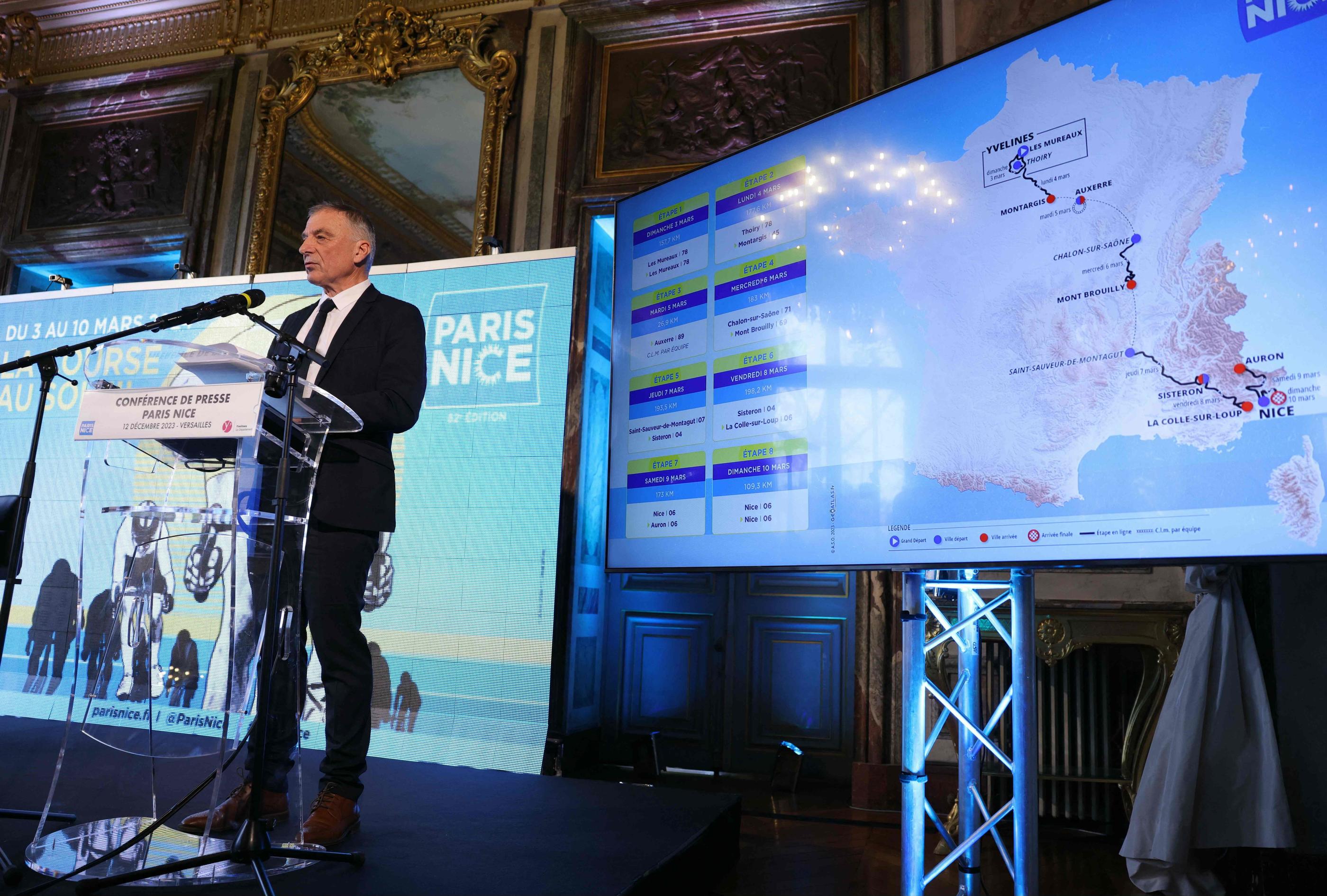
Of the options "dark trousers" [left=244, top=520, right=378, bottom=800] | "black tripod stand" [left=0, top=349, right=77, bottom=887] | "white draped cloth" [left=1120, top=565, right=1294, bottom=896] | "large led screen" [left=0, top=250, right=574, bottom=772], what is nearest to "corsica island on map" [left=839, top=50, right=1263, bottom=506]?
"white draped cloth" [left=1120, top=565, right=1294, bottom=896]

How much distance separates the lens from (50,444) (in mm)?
4277

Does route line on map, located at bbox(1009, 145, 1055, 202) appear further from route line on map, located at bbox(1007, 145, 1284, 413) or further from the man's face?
the man's face

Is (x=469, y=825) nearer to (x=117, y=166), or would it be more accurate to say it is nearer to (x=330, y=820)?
(x=330, y=820)

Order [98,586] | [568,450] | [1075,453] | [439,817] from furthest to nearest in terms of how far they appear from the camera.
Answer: [568,450]
[439,817]
[1075,453]
[98,586]

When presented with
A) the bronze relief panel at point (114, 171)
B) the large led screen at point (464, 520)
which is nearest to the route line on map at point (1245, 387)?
the large led screen at point (464, 520)

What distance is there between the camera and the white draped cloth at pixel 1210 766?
2.25 m

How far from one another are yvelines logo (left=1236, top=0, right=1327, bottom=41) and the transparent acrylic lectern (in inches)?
71.3

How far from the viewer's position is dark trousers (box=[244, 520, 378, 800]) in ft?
6.19

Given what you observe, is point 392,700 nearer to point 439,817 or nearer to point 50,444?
point 439,817

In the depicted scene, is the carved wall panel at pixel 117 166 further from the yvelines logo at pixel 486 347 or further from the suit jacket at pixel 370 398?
the suit jacket at pixel 370 398

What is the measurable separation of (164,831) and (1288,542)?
2.06 metres

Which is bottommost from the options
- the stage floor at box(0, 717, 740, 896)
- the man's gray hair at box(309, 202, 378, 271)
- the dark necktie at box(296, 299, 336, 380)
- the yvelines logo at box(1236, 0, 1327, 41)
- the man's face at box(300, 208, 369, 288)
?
the stage floor at box(0, 717, 740, 896)

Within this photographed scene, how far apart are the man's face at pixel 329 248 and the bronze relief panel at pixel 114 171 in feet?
11.5

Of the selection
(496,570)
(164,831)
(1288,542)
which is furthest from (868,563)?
(496,570)
